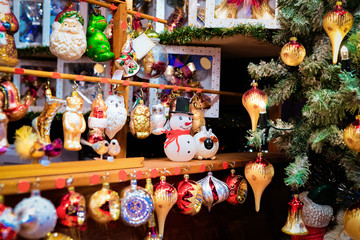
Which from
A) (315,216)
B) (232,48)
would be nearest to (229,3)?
(232,48)

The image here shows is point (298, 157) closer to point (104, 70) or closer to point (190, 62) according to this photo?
point (190, 62)

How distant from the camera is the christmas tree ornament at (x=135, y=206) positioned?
137 centimetres

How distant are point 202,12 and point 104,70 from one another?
Answer: 3.07 ft

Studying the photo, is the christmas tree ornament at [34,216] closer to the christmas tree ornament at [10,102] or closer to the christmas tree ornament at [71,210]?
the christmas tree ornament at [71,210]

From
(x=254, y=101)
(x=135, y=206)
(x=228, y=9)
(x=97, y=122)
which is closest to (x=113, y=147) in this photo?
(x=97, y=122)

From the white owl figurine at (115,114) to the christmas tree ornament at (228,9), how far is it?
689 mm

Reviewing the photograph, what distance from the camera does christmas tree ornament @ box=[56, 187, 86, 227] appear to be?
124 centimetres

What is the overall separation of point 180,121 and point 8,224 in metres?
0.85

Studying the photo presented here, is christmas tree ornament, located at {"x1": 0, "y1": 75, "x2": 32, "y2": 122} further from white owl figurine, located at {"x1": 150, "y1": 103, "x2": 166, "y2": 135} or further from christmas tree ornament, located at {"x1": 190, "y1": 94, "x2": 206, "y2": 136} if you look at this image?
christmas tree ornament, located at {"x1": 190, "y1": 94, "x2": 206, "y2": 136}

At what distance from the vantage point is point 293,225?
1656 millimetres

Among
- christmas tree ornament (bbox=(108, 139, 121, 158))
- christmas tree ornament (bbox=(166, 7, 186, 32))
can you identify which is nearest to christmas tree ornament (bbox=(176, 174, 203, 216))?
christmas tree ornament (bbox=(108, 139, 121, 158))

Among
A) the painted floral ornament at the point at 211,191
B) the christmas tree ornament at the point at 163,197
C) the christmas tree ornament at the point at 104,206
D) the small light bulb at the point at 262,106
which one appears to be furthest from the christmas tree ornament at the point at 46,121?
the small light bulb at the point at 262,106

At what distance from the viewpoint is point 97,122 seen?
147 cm

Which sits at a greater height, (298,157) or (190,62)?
(190,62)
